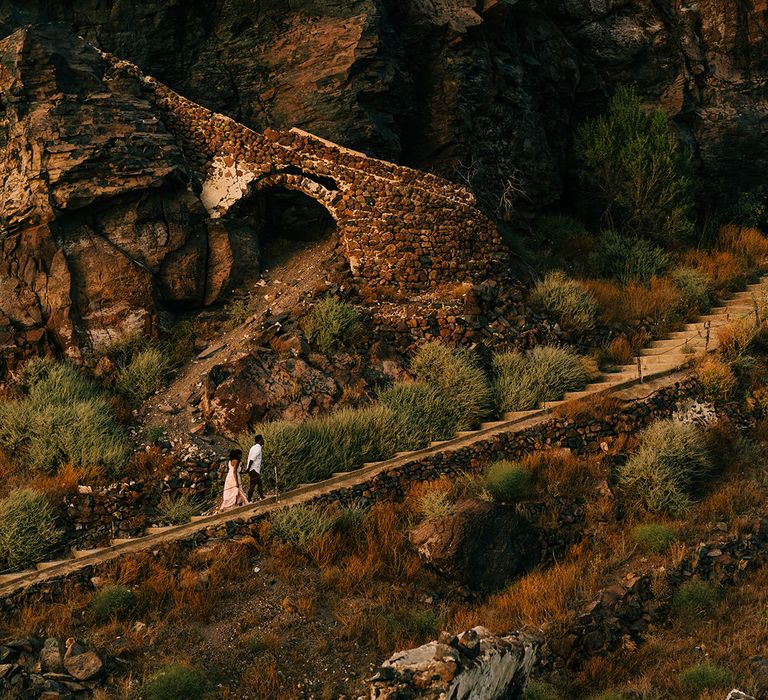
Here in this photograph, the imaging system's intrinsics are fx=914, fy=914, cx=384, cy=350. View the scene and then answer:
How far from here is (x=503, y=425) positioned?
16562mm

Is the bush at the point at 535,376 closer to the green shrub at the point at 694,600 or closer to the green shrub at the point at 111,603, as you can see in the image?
the green shrub at the point at 694,600

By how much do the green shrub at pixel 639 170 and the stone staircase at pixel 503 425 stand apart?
137 inches

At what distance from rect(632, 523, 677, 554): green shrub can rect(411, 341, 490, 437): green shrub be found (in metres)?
3.82

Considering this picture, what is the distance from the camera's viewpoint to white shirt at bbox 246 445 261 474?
14367 millimetres

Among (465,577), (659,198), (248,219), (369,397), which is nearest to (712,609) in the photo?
(465,577)

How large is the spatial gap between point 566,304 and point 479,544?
8.37 meters

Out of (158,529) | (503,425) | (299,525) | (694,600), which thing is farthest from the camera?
(503,425)

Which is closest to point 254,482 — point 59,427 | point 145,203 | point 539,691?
point 59,427

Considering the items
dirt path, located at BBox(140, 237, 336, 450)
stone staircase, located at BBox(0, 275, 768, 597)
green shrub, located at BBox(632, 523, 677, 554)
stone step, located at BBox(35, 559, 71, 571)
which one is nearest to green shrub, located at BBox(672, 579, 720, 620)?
green shrub, located at BBox(632, 523, 677, 554)

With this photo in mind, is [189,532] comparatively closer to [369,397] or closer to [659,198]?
[369,397]

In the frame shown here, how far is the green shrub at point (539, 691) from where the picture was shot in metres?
10.7

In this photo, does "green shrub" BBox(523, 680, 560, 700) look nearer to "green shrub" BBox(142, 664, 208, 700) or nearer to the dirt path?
"green shrub" BBox(142, 664, 208, 700)

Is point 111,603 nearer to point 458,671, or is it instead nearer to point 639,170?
point 458,671

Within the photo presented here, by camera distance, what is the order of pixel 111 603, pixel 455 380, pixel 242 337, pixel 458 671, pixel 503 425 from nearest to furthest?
pixel 458 671, pixel 111 603, pixel 503 425, pixel 455 380, pixel 242 337
